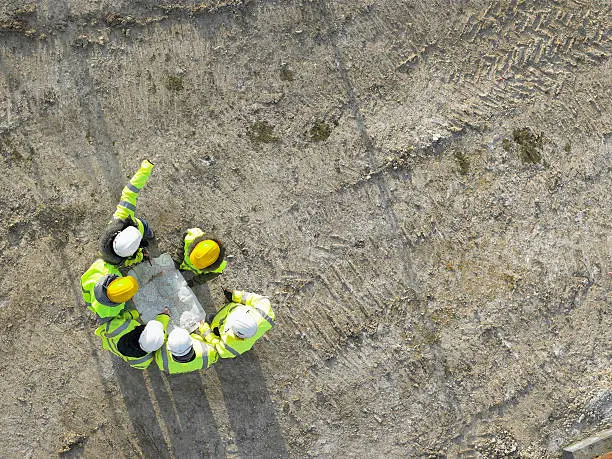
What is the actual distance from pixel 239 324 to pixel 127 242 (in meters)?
1.10

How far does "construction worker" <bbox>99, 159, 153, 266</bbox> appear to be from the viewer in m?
4.00

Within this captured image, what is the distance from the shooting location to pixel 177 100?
475 cm

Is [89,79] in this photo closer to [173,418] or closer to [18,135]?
[18,135]

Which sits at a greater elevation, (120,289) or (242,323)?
(120,289)

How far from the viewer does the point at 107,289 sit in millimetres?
3891

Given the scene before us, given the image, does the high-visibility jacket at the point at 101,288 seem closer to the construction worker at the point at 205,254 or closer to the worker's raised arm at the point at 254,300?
the construction worker at the point at 205,254

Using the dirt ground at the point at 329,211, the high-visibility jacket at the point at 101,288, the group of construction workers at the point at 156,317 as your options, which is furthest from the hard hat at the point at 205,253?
the dirt ground at the point at 329,211

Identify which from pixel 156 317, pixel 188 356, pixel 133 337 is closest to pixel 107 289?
pixel 133 337

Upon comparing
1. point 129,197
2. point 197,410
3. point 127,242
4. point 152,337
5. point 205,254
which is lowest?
point 197,410

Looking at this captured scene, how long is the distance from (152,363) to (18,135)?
2451 mm

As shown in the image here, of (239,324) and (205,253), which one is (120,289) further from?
(239,324)

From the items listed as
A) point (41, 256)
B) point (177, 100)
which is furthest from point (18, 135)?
point (177, 100)

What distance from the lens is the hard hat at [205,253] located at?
13.0ft

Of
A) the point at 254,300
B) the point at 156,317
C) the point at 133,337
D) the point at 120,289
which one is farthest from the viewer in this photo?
the point at 156,317
